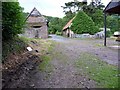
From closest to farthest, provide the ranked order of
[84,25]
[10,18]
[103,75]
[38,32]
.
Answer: [103,75] < [10,18] < [38,32] < [84,25]

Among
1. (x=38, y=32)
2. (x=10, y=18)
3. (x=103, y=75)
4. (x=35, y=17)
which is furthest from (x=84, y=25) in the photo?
(x=103, y=75)

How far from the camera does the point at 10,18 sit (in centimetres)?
973

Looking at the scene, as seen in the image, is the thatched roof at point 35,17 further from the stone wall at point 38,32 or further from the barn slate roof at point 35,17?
the stone wall at point 38,32

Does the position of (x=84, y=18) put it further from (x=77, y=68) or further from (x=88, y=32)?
(x=77, y=68)

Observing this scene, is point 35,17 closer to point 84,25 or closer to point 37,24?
point 37,24

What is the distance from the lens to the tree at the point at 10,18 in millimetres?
8847

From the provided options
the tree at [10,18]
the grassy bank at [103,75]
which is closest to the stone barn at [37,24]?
the tree at [10,18]

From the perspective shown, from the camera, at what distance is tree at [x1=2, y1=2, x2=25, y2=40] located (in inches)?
348

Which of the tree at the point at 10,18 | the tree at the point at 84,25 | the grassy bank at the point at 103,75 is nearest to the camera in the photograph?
the grassy bank at the point at 103,75

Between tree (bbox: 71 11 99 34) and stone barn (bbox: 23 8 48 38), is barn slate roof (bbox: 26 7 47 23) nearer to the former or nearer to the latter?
stone barn (bbox: 23 8 48 38)

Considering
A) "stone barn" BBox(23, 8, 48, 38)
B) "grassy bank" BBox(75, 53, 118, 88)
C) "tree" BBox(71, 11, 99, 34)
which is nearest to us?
"grassy bank" BBox(75, 53, 118, 88)

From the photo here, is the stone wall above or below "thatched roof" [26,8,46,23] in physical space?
below

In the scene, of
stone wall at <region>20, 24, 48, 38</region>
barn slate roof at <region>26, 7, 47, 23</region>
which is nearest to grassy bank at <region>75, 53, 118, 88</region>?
stone wall at <region>20, 24, 48, 38</region>

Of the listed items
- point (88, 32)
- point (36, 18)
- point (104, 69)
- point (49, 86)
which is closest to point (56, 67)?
point (104, 69)
